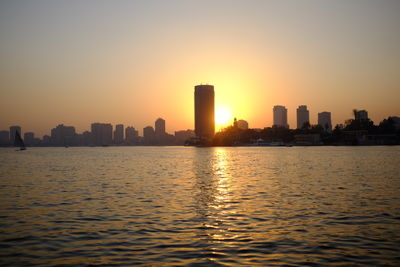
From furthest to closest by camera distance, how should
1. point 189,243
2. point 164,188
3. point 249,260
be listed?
1. point 164,188
2. point 189,243
3. point 249,260

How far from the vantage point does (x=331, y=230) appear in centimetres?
2139

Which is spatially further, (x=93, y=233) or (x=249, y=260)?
(x=93, y=233)

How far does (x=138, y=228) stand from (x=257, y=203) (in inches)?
491

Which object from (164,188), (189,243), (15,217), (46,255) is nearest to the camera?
(46,255)

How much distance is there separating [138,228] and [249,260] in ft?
28.8

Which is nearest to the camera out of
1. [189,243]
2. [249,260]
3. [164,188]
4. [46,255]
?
[249,260]

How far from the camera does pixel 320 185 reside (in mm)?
44094

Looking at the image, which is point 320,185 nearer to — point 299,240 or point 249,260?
point 299,240

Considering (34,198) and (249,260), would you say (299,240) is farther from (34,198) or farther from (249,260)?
(34,198)

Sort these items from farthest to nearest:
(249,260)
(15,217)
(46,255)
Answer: (15,217) < (46,255) < (249,260)

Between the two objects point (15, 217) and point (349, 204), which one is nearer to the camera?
point (15, 217)

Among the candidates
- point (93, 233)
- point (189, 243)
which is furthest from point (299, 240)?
point (93, 233)

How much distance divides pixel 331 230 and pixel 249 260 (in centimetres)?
786

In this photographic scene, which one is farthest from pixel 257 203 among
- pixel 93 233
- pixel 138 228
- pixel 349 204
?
pixel 93 233
